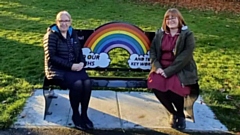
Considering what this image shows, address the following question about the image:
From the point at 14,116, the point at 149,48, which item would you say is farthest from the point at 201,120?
the point at 14,116

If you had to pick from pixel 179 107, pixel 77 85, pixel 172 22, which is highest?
pixel 172 22

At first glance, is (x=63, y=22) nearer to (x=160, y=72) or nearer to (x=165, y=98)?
(x=160, y=72)

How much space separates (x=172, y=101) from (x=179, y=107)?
0.11 meters

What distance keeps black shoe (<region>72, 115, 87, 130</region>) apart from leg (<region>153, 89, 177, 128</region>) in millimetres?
904

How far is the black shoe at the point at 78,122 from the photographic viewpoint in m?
4.69

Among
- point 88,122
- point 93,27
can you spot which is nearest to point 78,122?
point 88,122

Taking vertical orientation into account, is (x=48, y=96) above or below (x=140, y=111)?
above

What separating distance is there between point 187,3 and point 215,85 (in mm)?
10380

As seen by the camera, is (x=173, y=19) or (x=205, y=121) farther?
(x=205, y=121)

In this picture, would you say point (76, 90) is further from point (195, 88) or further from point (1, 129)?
point (195, 88)

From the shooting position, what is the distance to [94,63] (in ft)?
17.9

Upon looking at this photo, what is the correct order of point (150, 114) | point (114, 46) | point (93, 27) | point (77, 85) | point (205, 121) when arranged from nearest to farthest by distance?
point (77, 85) → point (205, 121) → point (150, 114) → point (114, 46) → point (93, 27)

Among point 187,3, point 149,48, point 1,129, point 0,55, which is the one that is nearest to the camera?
point 1,129

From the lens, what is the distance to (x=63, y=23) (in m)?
4.89
